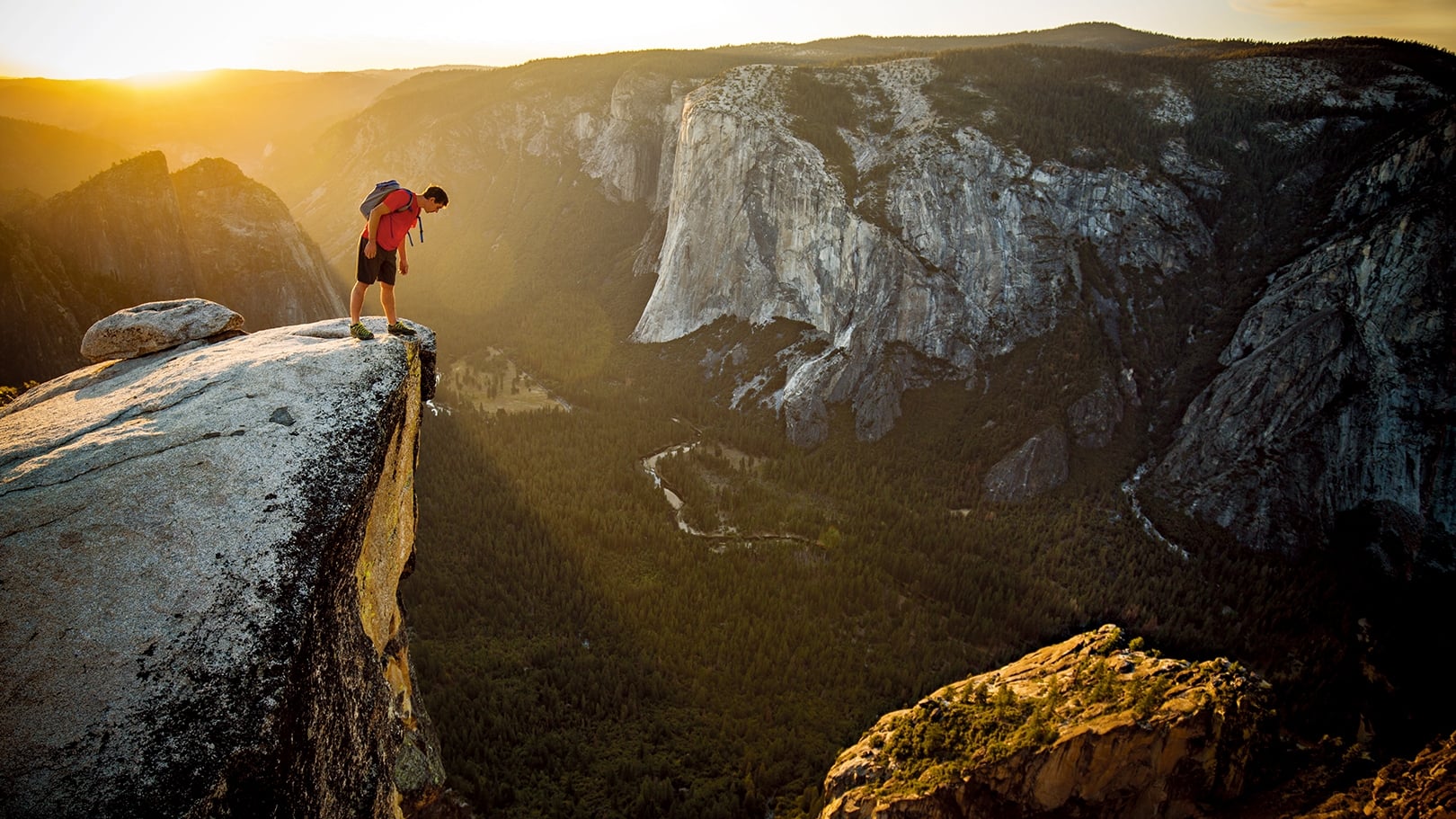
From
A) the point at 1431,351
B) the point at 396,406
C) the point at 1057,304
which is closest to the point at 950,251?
the point at 1057,304

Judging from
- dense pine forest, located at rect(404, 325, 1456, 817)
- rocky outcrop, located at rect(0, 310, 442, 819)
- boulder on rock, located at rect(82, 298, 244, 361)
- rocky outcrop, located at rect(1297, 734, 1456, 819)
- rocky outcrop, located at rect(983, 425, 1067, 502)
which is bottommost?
dense pine forest, located at rect(404, 325, 1456, 817)

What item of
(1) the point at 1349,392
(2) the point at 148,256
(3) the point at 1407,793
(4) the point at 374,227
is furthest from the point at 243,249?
(1) the point at 1349,392

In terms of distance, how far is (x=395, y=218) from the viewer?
12562mm

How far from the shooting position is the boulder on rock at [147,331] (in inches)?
482

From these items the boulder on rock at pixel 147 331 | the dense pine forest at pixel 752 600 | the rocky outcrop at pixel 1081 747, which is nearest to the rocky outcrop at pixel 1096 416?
the dense pine forest at pixel 752 600

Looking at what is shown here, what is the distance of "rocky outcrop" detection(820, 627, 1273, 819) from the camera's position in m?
13.2

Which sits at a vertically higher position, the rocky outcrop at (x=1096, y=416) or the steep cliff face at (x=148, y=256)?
the steep cliff face at (x=148, y=256)

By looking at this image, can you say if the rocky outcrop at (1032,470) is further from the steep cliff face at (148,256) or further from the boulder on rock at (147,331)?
the steep cliff face at (148,256)

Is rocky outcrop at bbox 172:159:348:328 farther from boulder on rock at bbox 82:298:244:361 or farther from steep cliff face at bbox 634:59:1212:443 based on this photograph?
boulder on rock at bbox 82:298:244:361

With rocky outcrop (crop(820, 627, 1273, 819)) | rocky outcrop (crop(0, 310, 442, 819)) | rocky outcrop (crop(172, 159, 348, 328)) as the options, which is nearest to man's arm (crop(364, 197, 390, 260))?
rocky outcrop (crop(0, 310, 442, 819))

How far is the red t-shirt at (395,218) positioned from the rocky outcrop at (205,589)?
2.39 meters

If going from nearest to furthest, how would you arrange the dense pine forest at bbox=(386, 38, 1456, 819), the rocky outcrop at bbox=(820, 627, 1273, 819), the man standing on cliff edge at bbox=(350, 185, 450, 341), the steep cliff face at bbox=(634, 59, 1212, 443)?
the man standing on cliff edge at bbox=(350, 185, 450, 341) < the rocky outcrop at bbox=(820, 627, 1273, 819) < the dense pine forest at bbox=(386, 38, 1456, 819) < the steep cliff face at bbox=(634, 59, 1212, 443)

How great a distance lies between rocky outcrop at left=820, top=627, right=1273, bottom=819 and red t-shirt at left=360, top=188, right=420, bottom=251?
14.8m

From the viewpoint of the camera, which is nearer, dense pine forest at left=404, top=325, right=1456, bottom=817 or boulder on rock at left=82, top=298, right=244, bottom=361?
boulder on rock at left=82, top=298, right=244, bottom=361
